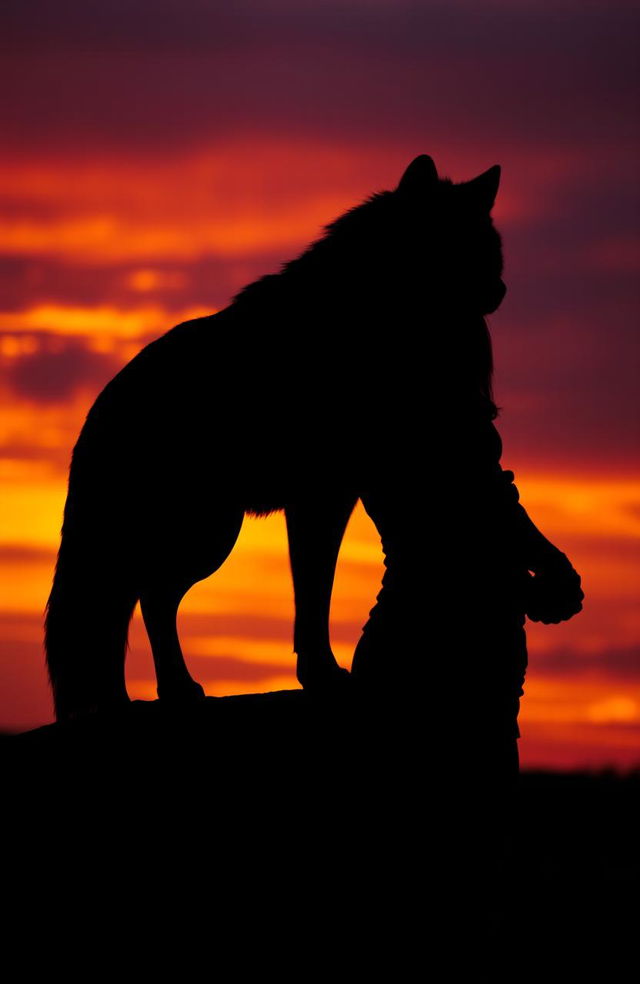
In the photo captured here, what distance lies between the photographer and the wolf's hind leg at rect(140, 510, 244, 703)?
5719 millimetres

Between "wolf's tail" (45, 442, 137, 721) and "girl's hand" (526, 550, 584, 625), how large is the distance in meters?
1.93

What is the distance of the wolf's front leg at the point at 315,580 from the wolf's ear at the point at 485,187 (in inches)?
51.8

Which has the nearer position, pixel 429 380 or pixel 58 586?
pixel 429 380

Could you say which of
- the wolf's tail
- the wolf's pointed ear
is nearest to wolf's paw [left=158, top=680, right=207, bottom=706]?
the wolf's tail

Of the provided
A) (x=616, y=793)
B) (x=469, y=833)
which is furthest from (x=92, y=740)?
(x=616, y=793)

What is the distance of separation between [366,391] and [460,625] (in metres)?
0.97

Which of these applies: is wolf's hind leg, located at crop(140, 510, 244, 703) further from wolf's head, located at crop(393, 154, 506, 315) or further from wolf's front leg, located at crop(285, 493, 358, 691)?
wolf's head, located at crop(393, 154, 506, 315)

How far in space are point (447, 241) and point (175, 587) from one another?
1.88 m

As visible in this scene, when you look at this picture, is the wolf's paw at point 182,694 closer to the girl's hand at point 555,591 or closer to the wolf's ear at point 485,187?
the girl's hand at point 555,591

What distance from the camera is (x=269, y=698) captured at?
5668 millimetres

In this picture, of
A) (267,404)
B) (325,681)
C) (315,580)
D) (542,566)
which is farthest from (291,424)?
(542,566)

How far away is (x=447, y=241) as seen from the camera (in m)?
5.28

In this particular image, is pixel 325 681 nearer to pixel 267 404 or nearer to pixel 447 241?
pixel 267 404

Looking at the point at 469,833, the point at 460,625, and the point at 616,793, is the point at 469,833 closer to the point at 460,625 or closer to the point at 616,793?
the point at 460,625
